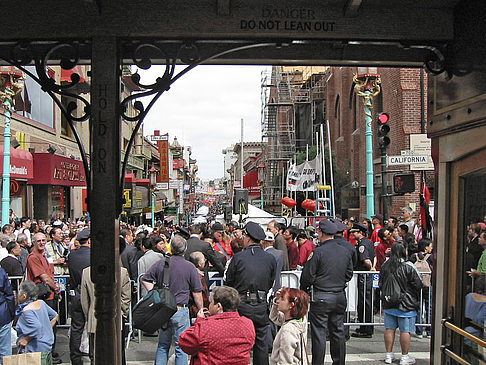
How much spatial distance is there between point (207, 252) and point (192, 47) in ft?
17.9

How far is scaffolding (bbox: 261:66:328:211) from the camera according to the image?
50062 millimetres

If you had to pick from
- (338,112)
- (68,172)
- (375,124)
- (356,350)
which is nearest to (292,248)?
(356,350)

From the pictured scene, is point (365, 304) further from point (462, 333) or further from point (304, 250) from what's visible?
point (462, 333)

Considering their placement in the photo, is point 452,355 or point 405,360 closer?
point 452,355

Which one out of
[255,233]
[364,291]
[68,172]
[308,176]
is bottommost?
[364,291]

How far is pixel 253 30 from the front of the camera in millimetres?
3949

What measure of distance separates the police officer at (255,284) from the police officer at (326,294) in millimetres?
533

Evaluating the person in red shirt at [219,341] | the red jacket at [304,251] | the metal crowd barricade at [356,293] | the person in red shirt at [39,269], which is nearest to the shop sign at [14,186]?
the metal crowd barricade at [356,293]

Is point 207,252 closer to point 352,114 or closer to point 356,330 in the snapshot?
point 356,330

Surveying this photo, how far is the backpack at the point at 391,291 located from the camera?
283 inches

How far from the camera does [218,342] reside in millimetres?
3939

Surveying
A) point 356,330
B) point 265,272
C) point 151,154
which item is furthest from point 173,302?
point 151,154

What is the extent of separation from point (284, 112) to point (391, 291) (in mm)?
57785

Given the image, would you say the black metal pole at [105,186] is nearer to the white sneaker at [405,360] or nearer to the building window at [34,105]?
the white sneaker at [405,360]
